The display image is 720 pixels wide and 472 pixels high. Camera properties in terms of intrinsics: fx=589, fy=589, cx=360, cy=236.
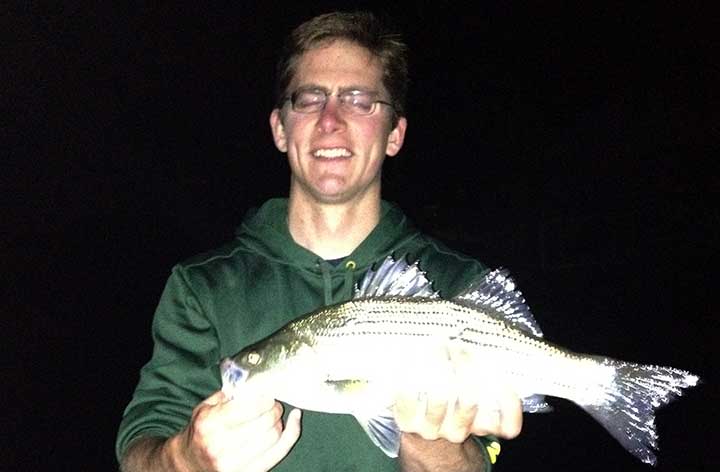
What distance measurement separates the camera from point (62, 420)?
1009cm

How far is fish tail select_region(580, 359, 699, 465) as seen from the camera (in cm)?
249

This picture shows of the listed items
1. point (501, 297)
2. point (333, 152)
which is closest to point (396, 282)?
point (501, 297)

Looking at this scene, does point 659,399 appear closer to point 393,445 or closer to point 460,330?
point 460,330

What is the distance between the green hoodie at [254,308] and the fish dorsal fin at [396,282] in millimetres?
291

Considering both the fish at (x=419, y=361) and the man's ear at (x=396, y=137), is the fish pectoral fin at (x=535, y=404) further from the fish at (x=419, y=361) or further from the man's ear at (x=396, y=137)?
the man's ear at (x=396, y=137)

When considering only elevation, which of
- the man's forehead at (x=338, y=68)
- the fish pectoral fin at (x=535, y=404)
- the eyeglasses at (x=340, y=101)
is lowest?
the fish pectoral fin at (x=535, y=404)

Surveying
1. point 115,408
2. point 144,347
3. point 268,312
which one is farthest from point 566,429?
point 144,347

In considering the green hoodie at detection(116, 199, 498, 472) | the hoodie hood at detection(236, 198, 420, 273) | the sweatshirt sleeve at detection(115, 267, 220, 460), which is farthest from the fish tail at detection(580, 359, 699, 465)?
the sweatshirt sleeve at detection(115, 267, 220, 460)

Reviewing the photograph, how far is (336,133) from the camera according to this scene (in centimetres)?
283

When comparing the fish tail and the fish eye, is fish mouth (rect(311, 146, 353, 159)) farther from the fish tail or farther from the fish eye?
the fish tail

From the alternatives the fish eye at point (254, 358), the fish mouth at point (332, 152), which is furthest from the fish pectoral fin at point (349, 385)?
the fish mouth at point (332, 152)

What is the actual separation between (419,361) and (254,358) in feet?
2.15

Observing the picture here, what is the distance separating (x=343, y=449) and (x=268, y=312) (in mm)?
694

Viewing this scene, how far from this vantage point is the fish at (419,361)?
2326 mm
